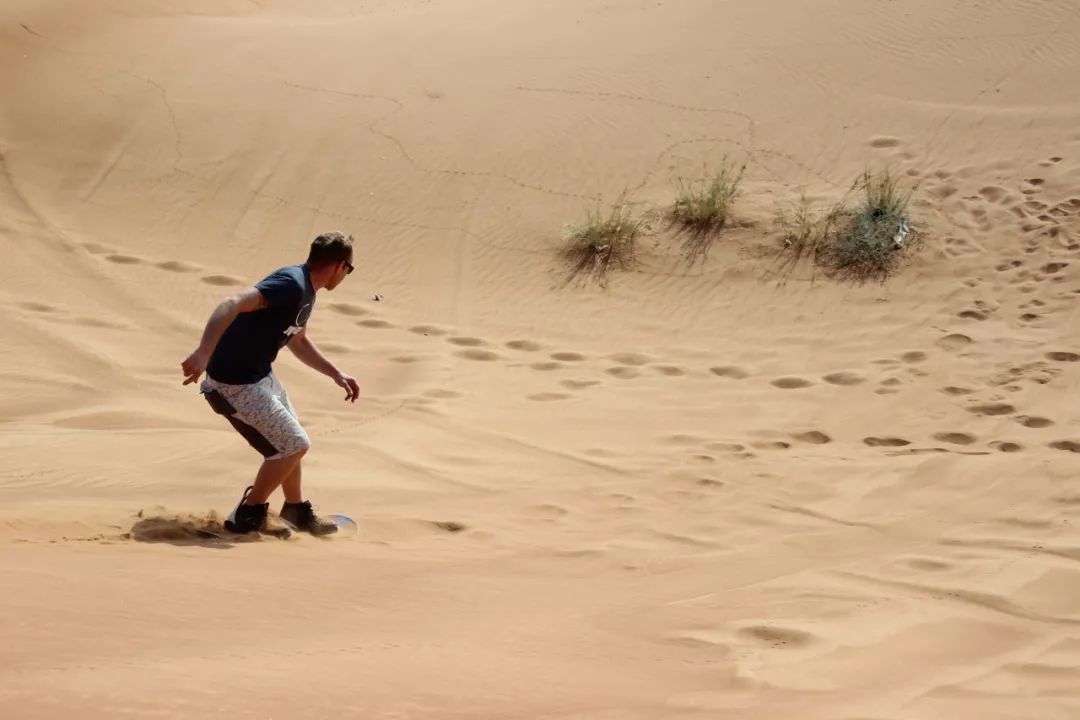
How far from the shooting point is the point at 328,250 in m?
5.10

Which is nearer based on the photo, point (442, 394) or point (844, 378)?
point (442, 394)

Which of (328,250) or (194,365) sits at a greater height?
(328,250)

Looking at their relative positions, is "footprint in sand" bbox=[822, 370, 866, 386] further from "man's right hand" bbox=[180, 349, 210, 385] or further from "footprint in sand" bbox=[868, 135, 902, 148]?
"man's right hand" bbox=[180, 349, 210, 385]

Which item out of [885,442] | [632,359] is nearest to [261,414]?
[885,442]

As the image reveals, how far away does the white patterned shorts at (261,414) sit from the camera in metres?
5.15

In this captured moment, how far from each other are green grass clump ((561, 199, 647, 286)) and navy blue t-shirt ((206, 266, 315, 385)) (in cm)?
538

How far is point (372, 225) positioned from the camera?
1105 centimetres

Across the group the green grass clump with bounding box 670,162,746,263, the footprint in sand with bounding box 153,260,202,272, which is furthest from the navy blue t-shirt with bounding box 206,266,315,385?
Answer: the green grass clump with bounding box 670,162,746,263

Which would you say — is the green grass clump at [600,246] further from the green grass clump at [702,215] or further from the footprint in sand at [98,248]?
the footprint in sand at [98,248]

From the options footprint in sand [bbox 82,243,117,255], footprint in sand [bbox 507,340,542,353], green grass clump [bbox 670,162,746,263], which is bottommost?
footprint in sand [bbox 507,340,542,353]

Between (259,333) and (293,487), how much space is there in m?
0.74

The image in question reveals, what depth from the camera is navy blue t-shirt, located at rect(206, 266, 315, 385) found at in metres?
5.06

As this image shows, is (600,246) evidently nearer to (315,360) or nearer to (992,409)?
(992,409)

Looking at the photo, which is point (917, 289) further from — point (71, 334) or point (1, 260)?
point (1, 260)
